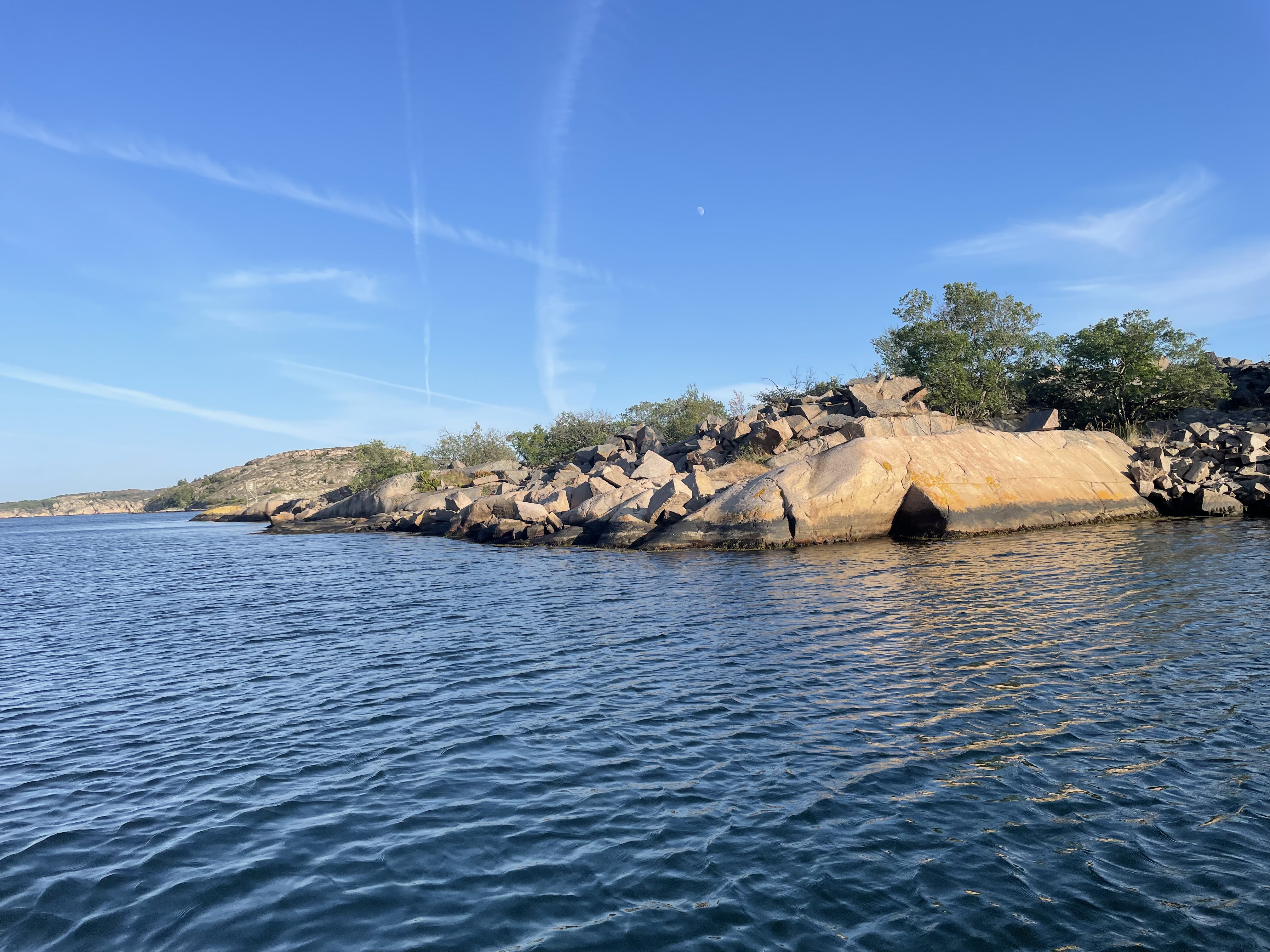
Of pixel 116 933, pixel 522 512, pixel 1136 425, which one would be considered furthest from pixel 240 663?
pixel 1136 425

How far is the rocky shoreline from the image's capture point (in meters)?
28.4

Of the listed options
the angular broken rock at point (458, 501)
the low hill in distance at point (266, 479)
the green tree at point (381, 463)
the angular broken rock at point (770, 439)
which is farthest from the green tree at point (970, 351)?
the low hill in distance at point (266, 479)

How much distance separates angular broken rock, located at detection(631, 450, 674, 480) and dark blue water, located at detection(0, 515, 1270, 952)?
22.2 m

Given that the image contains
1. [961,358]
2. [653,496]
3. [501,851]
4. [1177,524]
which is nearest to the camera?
[501,851]

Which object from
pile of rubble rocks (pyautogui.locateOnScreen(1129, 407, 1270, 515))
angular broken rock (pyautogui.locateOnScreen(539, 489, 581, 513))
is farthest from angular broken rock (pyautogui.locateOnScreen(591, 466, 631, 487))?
pile of rubble rocks (pyautogui.locateOnScreen(1129, 407, 1270, 515))

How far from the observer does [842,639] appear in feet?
44.7

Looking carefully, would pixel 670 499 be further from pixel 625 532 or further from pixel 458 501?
pixel 458 501

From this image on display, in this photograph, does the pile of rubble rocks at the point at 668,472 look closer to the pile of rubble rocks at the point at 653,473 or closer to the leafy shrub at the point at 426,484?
the pile of rubble rocks at the point at 653,473

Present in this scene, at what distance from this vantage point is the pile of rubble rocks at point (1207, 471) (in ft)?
99.5

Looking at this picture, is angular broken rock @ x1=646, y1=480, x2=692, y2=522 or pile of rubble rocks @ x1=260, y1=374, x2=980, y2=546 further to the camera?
pile of rubble rocks @ x1=260, y1=374, x2=980, y2=546

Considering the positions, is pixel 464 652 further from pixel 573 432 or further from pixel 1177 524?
pixel 573 432

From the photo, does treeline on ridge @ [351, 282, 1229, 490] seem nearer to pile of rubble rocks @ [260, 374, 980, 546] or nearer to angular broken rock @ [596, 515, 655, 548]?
pile of rubble rocks @ [260, 374, 980, 546]

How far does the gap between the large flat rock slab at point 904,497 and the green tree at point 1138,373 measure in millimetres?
15080

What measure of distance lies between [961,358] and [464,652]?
4546cm
